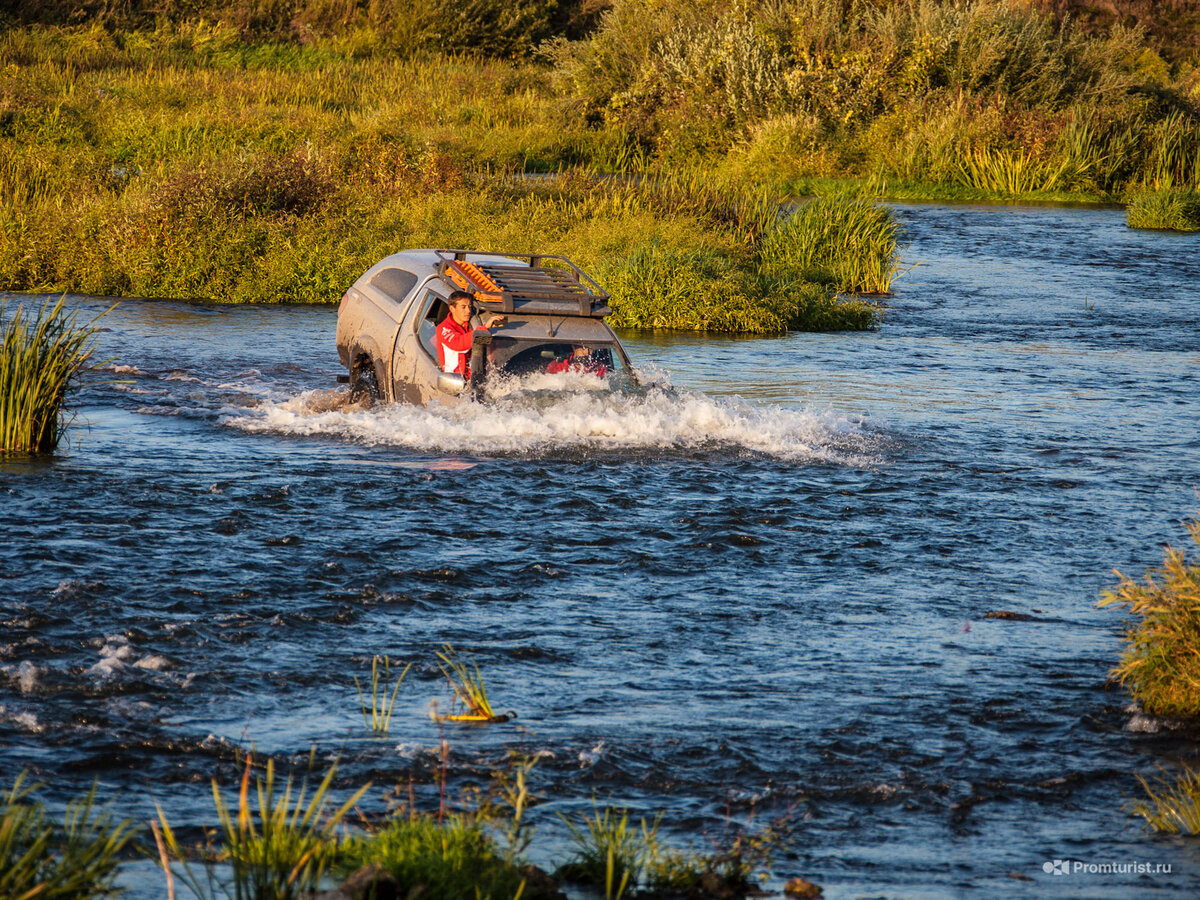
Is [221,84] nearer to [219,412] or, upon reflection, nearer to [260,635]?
[219,412]

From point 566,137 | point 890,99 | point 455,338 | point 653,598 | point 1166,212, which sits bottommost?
point 653,598

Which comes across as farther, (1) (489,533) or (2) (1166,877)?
(1) (489,533)

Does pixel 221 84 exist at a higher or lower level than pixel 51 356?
higher

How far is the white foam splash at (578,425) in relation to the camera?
501 inches

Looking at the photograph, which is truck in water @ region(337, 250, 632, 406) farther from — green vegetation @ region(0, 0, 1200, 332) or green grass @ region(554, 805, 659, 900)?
green vegetation @ region(0, 0, 1200, 332)

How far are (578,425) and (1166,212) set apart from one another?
83.0ft

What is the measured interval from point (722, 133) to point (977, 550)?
Answer: 31573 mm

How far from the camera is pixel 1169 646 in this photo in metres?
7.18

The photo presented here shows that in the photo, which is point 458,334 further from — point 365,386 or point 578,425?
point 365,386

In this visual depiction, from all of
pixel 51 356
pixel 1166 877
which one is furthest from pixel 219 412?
pixel 1166 877

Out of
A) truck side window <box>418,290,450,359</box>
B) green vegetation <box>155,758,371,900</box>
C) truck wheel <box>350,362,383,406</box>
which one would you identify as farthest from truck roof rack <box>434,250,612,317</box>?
green vegetation <box>155,758,371,900</box>

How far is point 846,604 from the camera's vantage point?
29.5 feet

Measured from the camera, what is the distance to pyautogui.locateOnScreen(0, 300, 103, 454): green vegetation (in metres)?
11.4

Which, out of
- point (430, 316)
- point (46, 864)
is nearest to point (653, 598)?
point (430, 316)
